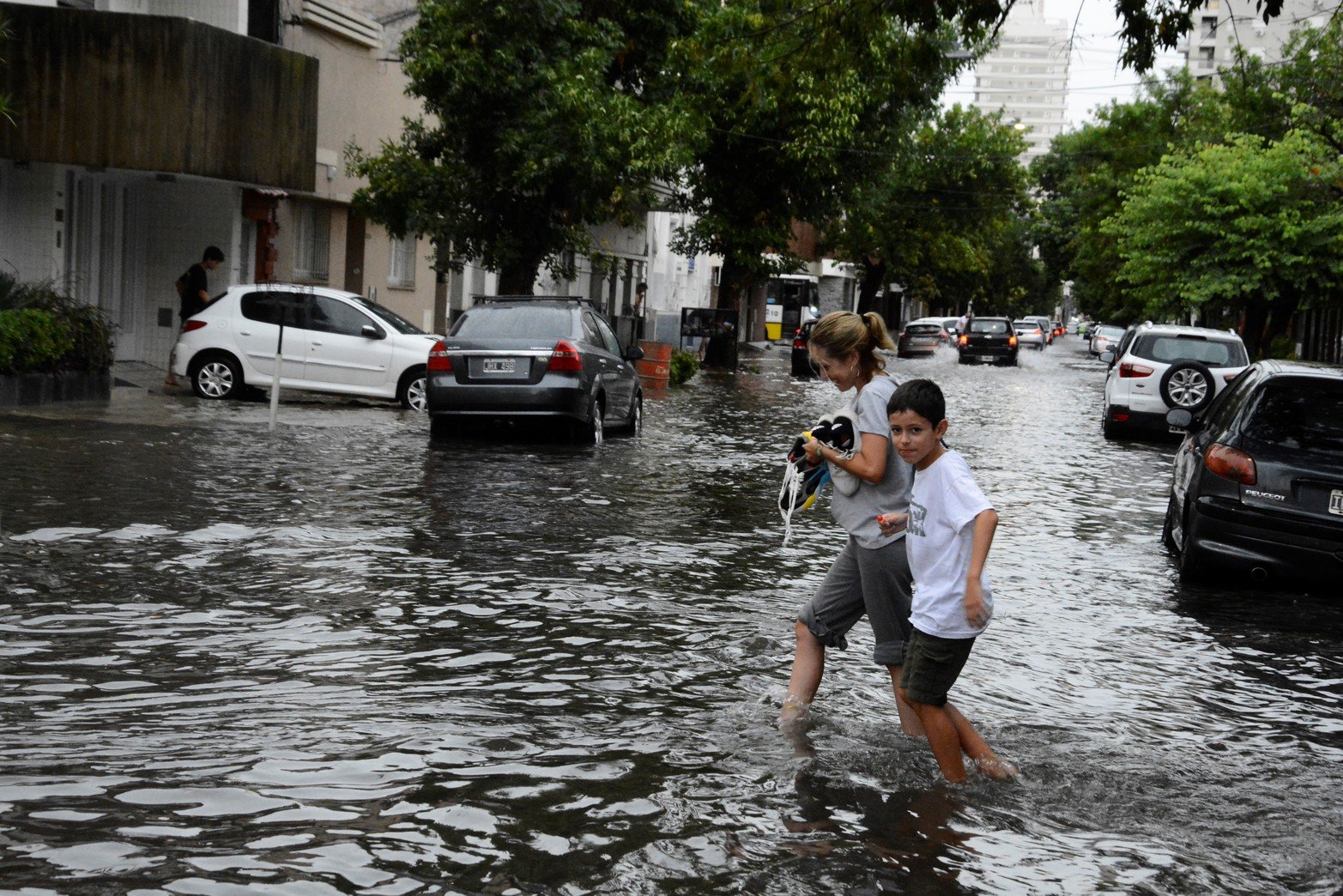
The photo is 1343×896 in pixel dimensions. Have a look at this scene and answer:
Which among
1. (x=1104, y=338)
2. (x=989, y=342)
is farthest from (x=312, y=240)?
(x=1104, y=338)

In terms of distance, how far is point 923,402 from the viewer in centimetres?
552

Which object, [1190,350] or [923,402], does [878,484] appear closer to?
[923,402]

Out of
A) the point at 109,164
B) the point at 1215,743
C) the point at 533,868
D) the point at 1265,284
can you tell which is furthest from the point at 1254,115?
the point at 533,868

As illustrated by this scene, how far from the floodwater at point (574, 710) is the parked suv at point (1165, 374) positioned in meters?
11.5

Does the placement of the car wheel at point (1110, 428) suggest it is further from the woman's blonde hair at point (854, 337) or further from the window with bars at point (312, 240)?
the woman's blonde hair at point (854, 337)

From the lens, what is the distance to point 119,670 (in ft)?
22.7

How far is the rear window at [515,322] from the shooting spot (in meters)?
18.0

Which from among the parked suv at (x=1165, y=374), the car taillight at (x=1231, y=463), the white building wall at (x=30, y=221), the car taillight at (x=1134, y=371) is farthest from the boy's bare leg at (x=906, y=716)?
the car taillight at (x=1134, y=371)

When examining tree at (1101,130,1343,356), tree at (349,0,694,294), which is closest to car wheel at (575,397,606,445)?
tree at (349,0,694,294)

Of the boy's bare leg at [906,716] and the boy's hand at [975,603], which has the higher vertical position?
the boy's hand at [975,603]

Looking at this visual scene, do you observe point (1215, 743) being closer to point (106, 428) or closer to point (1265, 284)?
point (106, 428)

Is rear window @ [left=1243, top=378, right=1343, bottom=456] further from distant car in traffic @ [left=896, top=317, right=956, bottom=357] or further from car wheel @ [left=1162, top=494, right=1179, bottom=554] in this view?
distant car in traffic @ [left=896, top=317, right=956, bottom=357]

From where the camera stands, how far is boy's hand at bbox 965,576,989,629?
17.5 feet

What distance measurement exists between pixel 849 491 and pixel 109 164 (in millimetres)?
17346
